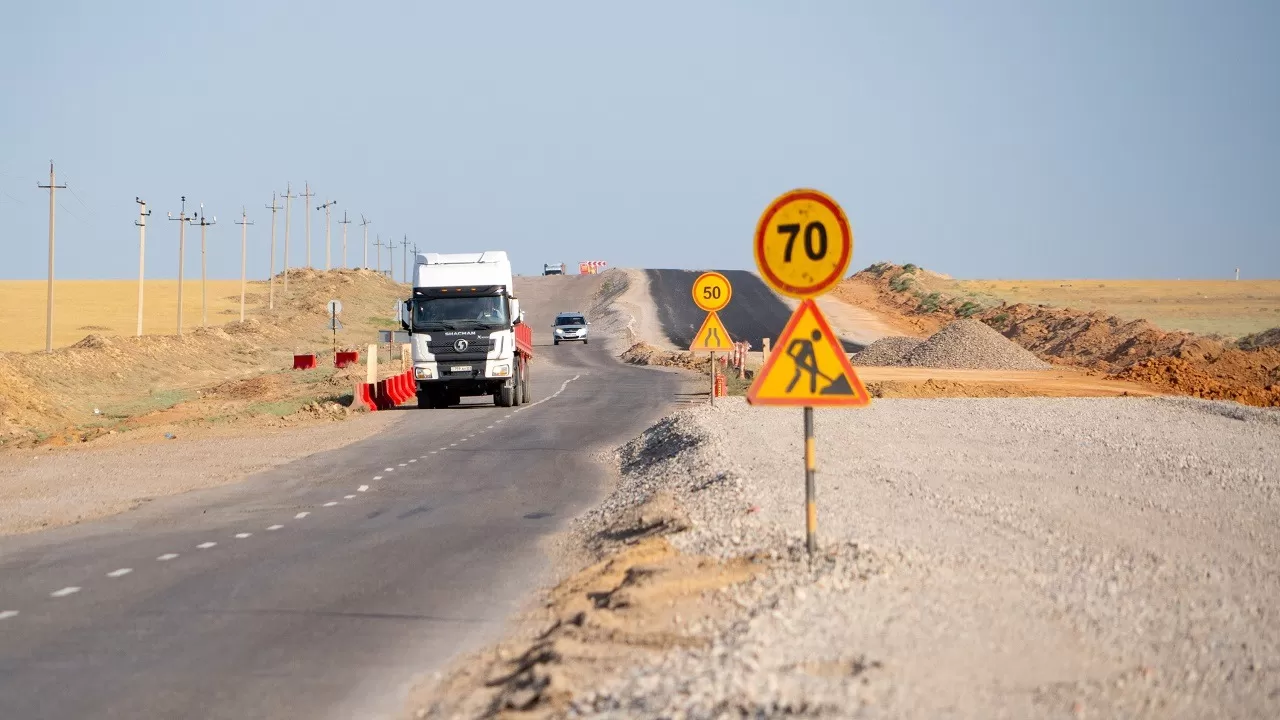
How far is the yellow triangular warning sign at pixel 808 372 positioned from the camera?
922cm

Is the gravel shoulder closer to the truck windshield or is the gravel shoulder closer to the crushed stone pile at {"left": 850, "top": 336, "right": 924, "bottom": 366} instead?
the truck windshield

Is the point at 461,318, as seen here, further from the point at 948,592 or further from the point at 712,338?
the point at 948,592

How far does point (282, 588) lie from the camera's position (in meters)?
10.9

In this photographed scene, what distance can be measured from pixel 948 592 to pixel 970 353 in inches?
1681

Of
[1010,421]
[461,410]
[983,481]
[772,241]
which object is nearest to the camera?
[772,241]

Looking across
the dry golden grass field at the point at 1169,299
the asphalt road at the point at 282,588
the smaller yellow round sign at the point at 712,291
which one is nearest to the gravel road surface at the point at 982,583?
the asphalt road at the point at 282,588

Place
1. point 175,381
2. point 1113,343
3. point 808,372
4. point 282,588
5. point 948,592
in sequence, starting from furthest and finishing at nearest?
1. point 1113,343
2. point 175,381
3. point 282,588
4. point 808,372
5. point 948,592

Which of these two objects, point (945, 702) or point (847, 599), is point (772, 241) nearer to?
point (847, 599)

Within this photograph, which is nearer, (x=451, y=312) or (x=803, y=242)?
(x=803, y=242)

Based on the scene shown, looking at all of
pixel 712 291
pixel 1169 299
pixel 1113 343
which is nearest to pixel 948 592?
pixel 712 291

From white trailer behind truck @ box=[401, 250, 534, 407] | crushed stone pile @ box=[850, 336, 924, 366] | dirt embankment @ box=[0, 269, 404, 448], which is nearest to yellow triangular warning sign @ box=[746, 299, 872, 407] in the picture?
dirt embankment @ box=[0, 269, 404, 448]

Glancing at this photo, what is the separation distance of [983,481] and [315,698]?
386 inches

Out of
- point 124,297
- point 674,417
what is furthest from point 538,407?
point 124,297

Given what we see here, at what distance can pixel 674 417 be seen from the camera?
25.8 m
